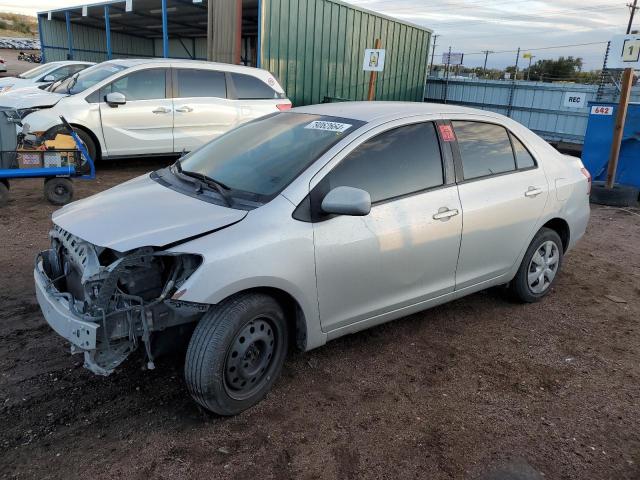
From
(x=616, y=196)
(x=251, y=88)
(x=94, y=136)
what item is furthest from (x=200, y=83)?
(x=616, y=196)

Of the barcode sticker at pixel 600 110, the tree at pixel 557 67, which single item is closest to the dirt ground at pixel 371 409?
the barcode sticker at pixel 600 110

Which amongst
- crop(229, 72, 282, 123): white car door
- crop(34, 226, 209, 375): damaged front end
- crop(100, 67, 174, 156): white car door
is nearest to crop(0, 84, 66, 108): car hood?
crop(100, 67, 174, 156): white car door

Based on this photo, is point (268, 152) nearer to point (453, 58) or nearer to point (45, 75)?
point (45, 75)

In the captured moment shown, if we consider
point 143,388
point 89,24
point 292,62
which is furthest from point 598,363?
point 89,24

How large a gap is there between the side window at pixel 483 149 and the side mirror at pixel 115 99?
6144mm

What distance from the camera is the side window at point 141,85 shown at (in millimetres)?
8539

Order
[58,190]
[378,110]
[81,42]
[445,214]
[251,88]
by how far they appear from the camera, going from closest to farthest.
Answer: [445,214]
[378,110]
[58,190]
[251,88]
[81,42]

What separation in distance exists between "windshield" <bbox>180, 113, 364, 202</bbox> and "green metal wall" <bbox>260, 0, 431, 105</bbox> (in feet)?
32.4

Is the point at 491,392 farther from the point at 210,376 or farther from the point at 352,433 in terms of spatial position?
the point at 210,376

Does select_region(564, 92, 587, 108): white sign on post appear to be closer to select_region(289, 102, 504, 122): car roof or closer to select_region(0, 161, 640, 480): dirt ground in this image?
select_region(0, 161, 640, 480): dirt ground

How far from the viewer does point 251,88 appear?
385 inches

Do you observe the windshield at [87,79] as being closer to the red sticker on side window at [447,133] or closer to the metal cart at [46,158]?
the metal cart at [46,158]

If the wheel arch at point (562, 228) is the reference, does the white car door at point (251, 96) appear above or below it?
above

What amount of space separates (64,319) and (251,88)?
25.4 ft
